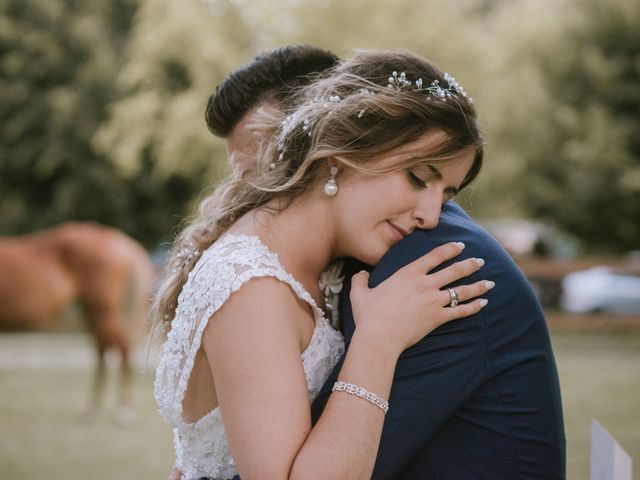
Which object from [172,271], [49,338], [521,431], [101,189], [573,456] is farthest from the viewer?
[101,189]

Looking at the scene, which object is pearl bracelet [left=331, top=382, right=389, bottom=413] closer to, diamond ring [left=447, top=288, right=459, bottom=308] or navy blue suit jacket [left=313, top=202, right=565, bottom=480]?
navy blue suit jacket [left=313, top=202, right=565, bottom=480]

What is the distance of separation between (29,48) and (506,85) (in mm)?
11829

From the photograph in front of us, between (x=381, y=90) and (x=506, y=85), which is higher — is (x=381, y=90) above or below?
below

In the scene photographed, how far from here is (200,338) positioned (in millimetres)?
1713

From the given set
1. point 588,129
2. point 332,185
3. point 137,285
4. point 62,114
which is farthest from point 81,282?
point 588,129

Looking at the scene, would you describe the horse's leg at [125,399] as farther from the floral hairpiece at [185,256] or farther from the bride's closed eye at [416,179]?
the bride's closed eye at [416,179]

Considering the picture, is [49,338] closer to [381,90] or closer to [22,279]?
[22,279]

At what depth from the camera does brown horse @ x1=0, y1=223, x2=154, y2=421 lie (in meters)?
9.74

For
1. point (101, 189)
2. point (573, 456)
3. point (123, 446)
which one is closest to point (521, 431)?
point (573, 456)

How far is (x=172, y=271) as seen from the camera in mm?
2234

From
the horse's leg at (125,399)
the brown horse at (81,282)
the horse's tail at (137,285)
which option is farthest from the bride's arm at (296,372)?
the horse's tail at (137,285)

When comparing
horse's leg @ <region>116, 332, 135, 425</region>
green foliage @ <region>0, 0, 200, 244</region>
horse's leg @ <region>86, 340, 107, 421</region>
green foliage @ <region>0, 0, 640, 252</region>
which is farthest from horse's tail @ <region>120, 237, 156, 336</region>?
green foliage @ <region>0, 0, 200, 244</region>

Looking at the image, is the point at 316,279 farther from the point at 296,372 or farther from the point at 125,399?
the point at 125,399

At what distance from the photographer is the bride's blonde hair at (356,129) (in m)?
1.76
